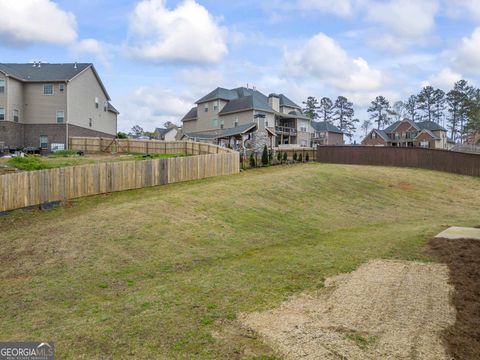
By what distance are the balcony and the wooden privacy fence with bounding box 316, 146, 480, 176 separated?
15238 mm

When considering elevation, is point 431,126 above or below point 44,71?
below

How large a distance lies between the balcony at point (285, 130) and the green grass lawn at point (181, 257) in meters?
32.8

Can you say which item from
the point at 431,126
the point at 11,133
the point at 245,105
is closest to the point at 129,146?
the point at 11,133

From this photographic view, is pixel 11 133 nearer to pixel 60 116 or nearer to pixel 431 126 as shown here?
pixel 60 116

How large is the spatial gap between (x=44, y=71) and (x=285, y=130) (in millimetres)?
32140

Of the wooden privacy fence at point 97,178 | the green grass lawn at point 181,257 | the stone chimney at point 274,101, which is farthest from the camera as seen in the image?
the stone chimney at point 274,101

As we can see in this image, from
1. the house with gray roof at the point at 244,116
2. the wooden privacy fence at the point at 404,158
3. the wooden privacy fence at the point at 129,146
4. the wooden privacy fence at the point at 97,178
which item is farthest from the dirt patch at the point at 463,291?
the house with gray roof at the point at 244,116

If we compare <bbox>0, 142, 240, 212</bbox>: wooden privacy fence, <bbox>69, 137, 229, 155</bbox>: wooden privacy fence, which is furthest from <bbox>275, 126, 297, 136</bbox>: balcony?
<bbox>0, 142, 240, 212</bbox>: wooden privacy fence

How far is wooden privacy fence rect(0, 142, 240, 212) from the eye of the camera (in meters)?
14.5

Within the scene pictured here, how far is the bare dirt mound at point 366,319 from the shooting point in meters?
5.41

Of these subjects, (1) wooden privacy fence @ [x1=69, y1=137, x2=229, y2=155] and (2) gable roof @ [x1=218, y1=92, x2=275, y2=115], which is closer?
(1) wooden privacy fence @ [x1=69, y1=137, x2=229, y2=155]

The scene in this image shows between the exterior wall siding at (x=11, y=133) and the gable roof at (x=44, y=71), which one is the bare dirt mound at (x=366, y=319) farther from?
the gable roof at (x=44, y=71)

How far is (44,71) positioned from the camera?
3728 centimetres

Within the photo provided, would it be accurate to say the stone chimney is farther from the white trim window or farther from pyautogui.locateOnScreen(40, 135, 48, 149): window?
pyautogui.locateOnScreen(40, 135, 48, 149): window
